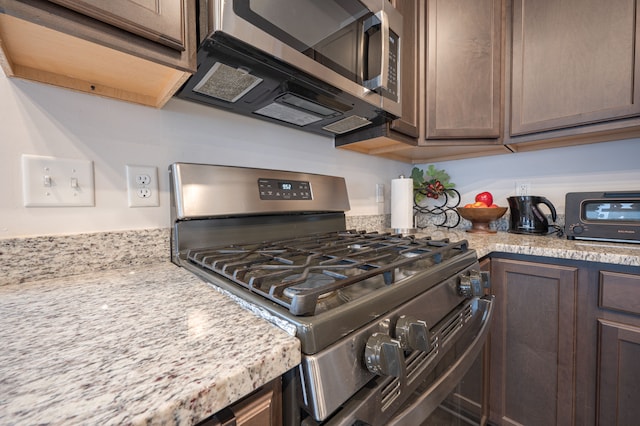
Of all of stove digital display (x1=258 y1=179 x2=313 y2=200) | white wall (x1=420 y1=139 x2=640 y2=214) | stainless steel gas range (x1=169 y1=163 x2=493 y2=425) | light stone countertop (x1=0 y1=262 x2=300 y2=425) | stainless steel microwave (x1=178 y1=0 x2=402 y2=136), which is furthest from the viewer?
white wall (x1=420 y1=139 x2=640 y2=214)

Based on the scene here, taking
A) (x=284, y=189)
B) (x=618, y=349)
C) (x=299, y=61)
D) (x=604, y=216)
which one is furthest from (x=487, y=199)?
(x=299, y=61)

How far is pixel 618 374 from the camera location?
0.86m

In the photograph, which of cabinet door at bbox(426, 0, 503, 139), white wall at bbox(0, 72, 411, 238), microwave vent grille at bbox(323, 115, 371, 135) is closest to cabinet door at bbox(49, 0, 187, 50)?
white wall at bbox(0, 72, 411, 238)

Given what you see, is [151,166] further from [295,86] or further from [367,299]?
[367,299]

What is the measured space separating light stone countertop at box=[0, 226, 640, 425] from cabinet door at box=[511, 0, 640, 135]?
146cm

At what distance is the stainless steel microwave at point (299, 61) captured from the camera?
0.60 m

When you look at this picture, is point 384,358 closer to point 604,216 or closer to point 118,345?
point 118,345

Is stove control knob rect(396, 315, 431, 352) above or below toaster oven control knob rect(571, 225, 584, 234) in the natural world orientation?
below

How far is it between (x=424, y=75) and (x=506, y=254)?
2.93 feet

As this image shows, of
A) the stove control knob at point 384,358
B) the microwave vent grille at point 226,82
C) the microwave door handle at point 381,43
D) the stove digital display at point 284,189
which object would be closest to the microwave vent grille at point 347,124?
the microwave door handle at point 381,43

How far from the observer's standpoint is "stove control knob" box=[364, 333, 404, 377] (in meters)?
0.37

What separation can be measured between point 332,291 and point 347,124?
2.83 feet

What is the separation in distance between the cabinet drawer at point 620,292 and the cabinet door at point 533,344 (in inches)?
2.7

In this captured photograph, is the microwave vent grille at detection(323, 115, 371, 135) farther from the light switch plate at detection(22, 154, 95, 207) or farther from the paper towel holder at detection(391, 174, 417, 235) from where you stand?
the light switch plate at detection(22, 154, 95, 207)
